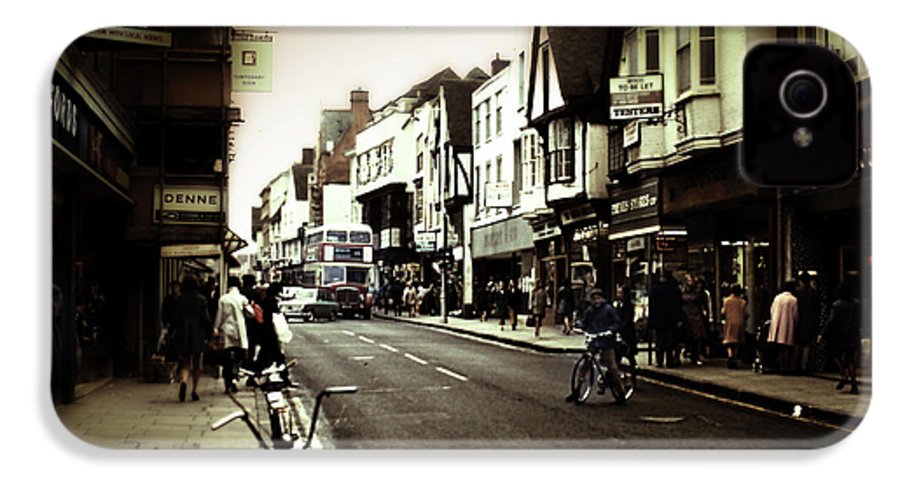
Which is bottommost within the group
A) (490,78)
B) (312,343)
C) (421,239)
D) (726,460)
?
(726,460)

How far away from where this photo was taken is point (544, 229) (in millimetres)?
8703

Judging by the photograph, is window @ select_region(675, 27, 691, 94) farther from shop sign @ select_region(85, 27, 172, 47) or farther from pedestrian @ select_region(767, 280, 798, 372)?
shop sign @ select_region(85, 27, 172, 47)

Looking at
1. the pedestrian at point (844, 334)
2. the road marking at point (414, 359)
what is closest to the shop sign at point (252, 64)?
the road marking at point (414, 359)

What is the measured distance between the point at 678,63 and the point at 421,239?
5.71 ft

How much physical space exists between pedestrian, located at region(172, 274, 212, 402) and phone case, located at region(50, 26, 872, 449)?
0.05 feet

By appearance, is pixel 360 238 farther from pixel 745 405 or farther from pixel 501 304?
pixel 745 405

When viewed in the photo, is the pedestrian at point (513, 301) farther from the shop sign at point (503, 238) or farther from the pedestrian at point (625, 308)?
the pedestrian at point (625, 308)

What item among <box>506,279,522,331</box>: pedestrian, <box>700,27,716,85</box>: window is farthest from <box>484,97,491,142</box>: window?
<box>700,27,716,85</box>: window

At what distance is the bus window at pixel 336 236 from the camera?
8.70 meters

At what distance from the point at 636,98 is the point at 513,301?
4.69 feet

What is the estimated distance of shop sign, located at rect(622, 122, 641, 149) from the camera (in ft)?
27.7

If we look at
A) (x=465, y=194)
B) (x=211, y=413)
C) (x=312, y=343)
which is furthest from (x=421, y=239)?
(x=211, y=413)

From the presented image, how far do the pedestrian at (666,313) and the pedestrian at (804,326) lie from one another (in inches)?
24.3

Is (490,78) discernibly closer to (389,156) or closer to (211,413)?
(389,156)
